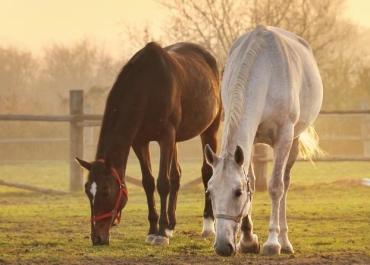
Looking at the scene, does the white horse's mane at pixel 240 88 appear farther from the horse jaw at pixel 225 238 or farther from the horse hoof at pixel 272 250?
the horse hoof at pixel 272 250

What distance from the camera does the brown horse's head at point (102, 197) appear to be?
25.2 feet

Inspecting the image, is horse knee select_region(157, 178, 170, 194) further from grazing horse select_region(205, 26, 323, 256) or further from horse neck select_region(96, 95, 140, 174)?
grazing horse select_region(205, 26, 323, 256)

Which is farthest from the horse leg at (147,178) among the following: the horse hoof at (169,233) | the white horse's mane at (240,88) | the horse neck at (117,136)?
the white horse's mane at (240,88)

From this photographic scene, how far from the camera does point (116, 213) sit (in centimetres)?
778

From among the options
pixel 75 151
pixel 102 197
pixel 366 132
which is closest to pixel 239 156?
pixel 102 197

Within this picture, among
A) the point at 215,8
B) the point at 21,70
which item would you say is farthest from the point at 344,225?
the point at 21,70

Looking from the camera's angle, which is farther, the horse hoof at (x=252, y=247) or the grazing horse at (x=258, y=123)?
the horse hoof at (x=252, y=247)

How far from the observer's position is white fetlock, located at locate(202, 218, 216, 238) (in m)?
8.88

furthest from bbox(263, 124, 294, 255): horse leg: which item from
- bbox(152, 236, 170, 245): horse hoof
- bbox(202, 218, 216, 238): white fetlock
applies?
bbox(202, 218, 216, 238): white fetlock

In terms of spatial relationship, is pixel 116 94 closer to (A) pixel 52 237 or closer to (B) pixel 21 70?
(A) pixel 52 237

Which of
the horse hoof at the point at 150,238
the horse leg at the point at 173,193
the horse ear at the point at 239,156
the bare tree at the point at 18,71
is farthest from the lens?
the bare tree at the point at 18,71

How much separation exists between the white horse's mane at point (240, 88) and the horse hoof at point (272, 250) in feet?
3.72

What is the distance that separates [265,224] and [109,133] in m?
2.72

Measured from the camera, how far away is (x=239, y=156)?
249 inches
